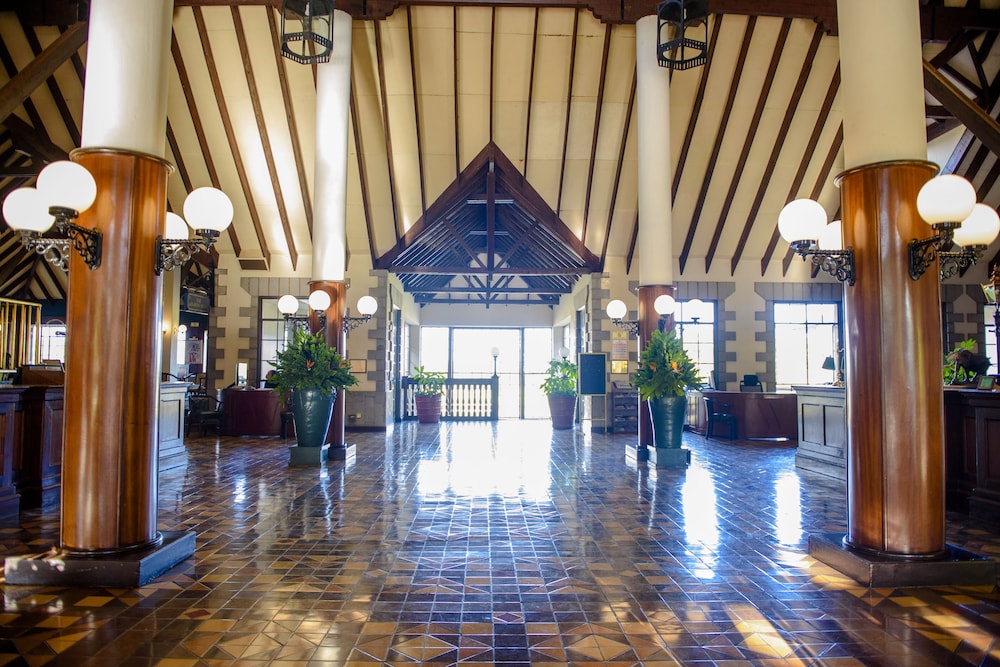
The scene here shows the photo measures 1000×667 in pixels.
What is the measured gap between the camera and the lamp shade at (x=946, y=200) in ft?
9.71

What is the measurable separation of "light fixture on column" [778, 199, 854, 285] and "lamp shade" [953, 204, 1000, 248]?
622mm

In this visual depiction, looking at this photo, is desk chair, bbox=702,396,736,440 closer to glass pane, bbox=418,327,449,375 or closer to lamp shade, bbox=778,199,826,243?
lamp shade, bbox=778,199,826,243

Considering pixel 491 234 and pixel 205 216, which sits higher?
pixel 491 234

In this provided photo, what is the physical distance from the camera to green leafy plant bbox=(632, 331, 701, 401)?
6.96m

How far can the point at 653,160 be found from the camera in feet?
25.1

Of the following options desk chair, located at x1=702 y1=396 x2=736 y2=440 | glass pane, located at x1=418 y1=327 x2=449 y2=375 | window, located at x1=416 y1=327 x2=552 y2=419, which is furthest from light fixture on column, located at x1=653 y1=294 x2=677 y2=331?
glass pane, located at x1=418 y1=327 x2=449 y2=375

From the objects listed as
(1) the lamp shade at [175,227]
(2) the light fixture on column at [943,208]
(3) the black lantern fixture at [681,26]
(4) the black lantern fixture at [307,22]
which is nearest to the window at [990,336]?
(3) the black lantern fixture at [681,26]

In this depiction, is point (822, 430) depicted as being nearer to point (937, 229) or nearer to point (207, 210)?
point (937, 229)

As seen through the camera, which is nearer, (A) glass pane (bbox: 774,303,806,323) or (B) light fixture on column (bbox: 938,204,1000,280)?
(B) light fixture on column (bbox: 938,204,1000,280)

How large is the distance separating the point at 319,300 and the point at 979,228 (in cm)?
612

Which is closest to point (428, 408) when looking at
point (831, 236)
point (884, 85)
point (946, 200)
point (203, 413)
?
point (203, 413)

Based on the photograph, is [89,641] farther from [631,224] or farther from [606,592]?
[631,224]

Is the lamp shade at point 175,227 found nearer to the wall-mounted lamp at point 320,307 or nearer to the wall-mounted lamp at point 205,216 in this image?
the wall-mounted lamp at point 205,216

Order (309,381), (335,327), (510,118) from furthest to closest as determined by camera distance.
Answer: (510,118)
(335,327)
(309,381)
